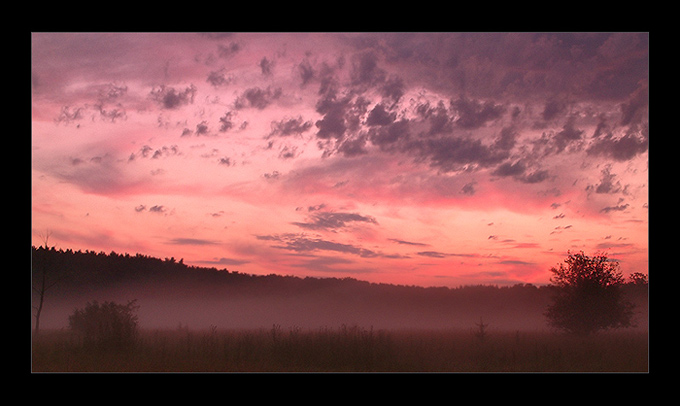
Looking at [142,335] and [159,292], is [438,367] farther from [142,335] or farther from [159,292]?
[159,292]

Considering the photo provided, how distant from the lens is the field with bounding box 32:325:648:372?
21.0 meters

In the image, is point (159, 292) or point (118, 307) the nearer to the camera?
point (118, 307)

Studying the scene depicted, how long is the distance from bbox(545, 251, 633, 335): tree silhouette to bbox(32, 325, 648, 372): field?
10.5 feet

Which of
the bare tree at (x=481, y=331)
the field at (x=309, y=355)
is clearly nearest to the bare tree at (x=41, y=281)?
the field at (x=309, y=355)

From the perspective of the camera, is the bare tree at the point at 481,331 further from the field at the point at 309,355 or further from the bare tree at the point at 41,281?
the bare tree at the point at 41,281

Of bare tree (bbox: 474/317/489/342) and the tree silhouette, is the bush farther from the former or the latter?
the tree silhouette

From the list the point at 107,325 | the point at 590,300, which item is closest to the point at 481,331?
the point at 590,300

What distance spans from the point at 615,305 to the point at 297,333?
57.8 feet

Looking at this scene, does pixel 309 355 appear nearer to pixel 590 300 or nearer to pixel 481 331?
pixel 481 331

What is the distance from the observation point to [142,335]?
76.3 feet
